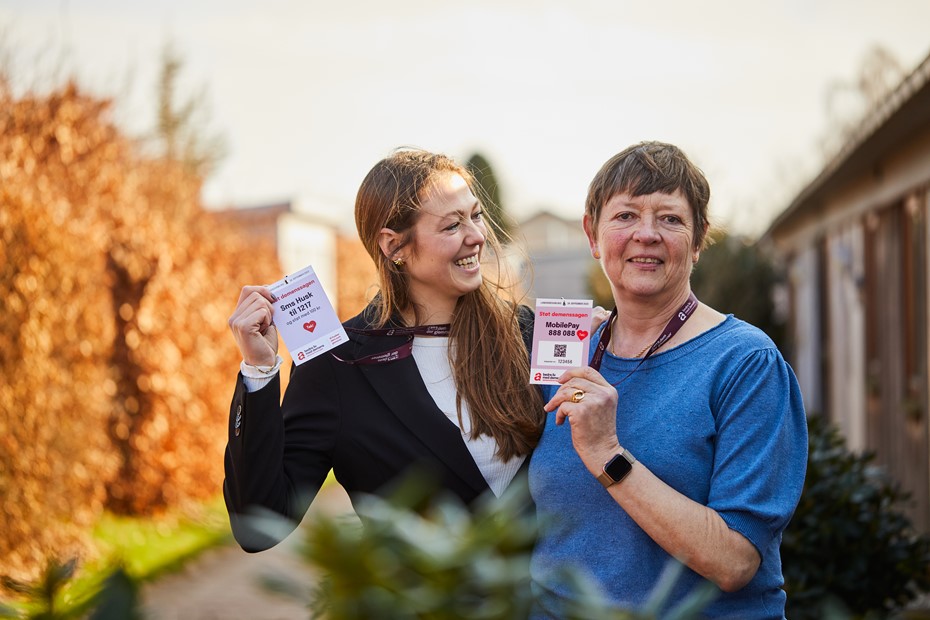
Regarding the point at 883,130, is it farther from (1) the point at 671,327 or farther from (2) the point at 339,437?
(2) the point at 339,437

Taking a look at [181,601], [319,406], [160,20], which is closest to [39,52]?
[181,601]

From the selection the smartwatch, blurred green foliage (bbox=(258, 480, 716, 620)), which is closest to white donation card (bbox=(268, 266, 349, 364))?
the smartwatch

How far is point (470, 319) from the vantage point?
291 cm

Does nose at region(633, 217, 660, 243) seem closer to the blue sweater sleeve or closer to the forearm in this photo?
the blue sweater sleeve

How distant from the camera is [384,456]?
266 cm

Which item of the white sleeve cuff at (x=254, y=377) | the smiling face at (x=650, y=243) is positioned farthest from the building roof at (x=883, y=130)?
the white sleeve cuff at (x=254, y=377)

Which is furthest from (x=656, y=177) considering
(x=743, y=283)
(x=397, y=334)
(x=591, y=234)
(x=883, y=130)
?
(x=743, y=283)

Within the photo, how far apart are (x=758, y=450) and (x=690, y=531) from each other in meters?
0.23

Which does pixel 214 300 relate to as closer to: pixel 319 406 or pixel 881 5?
pixel 319 406

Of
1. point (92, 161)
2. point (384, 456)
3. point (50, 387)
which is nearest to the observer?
point (384, 456)

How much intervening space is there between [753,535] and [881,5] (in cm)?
3592

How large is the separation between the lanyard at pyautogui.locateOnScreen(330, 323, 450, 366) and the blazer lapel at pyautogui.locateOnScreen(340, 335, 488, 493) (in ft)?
0.05

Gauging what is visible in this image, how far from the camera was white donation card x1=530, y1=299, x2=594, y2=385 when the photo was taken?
2.45 meters

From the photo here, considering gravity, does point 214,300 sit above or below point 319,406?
below
